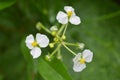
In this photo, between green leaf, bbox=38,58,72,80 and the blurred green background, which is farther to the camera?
the blurred green background

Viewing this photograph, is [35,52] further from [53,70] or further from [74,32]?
[74,32]

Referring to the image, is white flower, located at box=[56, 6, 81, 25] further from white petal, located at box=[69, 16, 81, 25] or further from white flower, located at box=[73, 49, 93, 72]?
white flower, located at box=[73, 49, 93, 72]

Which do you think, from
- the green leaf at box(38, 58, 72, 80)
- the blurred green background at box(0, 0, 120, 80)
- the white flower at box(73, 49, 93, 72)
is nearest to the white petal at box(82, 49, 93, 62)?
the white flower at box(73, 49, 93, 72)

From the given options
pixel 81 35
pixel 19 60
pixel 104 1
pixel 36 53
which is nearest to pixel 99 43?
pixel 81 35

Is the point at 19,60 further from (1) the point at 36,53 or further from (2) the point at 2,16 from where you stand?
(1) the point at 36,53

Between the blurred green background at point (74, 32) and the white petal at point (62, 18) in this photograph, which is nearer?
the white petal at point (62, 18)

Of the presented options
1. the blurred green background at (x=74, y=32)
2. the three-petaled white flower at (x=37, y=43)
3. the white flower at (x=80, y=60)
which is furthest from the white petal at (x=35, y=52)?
A: the blurred green background at (x=74, y=32)

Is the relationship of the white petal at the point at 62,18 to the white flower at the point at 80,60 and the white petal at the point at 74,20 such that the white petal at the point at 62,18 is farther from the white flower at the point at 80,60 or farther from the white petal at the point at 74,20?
the white flower at the point at 80,60

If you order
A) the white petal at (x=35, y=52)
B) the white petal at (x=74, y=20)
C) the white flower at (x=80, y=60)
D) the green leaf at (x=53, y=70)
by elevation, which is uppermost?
the white petal at (x=74, y=20)
